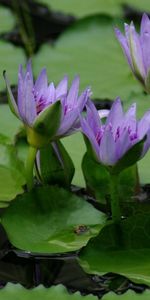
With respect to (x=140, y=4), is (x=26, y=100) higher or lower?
lower

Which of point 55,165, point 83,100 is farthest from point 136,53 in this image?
point 55,165

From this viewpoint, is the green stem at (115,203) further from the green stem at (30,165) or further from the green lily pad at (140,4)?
the green lily pad at (140,4)

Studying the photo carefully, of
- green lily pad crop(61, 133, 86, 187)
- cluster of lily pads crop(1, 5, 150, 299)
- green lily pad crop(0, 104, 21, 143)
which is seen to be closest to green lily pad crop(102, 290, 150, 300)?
cluster of lily pads crop(1, 5, 150, 299)

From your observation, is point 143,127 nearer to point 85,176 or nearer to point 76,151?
point 85,176

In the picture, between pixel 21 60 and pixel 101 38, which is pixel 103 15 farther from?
pixel 21 60

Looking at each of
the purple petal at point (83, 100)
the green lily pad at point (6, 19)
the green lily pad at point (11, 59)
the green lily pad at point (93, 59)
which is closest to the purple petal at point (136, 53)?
the purple petal at point (83, 100)

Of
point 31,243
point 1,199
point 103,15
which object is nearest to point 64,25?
point 103,15
